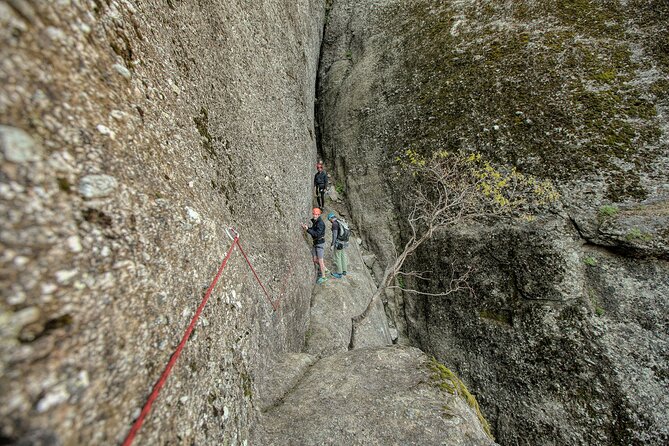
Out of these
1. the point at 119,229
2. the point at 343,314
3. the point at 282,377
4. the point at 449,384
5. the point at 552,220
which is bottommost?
the point at 343,314

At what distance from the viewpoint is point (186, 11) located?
205 inches

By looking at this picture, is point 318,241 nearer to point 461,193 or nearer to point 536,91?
point 461,193

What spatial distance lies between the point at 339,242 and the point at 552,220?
23.2 feet

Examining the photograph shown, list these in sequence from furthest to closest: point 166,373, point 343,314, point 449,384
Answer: point 343,314, point 449,384, point 166,373

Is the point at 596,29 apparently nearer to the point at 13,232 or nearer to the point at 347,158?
the point at 347,158

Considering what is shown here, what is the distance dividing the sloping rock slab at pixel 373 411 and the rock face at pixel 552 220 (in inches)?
215

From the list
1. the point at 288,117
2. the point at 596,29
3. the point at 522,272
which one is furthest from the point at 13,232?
the point at 596,29

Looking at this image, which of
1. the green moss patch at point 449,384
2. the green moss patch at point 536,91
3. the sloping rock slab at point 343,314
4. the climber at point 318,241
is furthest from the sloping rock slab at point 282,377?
the green moss patch at point 536,91

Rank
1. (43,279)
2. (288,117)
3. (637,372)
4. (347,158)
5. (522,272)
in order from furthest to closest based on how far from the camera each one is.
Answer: (347,158) < (288,117) < (522,272) < (637,372) < (43,279)

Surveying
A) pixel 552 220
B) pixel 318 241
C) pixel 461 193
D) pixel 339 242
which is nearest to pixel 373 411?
pixel 318 241

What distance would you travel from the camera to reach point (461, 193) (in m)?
11.1

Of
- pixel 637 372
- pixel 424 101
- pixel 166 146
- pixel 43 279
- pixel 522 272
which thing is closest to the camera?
pixel 43 279

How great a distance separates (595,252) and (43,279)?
1202 centimetres

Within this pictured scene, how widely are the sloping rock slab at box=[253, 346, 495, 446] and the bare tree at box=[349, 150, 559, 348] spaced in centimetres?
393
